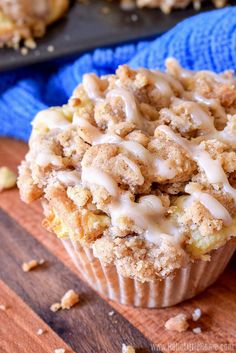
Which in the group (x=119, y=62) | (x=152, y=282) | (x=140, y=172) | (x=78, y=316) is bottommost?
(x=78, y=316)

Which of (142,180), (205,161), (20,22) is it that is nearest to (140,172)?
(142,180)

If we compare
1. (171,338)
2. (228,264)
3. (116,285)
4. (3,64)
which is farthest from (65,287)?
(3,64)

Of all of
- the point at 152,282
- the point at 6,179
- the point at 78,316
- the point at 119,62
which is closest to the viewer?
the point at 152,282

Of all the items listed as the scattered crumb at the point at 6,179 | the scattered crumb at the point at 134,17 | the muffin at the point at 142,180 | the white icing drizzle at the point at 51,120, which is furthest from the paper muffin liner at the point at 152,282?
the scattered crumb at the point at 134,17

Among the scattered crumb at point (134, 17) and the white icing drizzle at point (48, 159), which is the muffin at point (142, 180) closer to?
the white icing drizzle at point (48, 159)

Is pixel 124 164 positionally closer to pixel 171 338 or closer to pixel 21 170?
pixel 21 170

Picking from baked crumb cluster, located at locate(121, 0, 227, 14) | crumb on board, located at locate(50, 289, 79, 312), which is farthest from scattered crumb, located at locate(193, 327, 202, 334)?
baked crumb cluster, located at locate(121, 0, 227, 14)

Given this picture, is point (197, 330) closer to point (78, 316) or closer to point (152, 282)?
point (152, 282)
